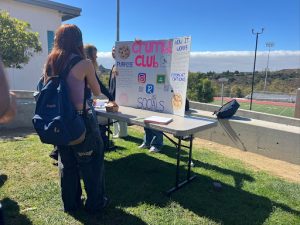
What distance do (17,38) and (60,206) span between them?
546 cm

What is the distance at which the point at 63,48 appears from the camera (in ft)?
8.64

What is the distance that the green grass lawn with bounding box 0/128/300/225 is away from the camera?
2998mm

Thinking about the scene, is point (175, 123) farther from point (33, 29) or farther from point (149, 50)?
point (33, 29)

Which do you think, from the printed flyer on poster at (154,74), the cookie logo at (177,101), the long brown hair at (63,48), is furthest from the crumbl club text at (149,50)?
the long brown hair at (63,48)

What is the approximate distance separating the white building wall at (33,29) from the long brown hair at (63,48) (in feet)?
32.5

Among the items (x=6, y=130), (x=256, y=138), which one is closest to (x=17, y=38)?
(x=6, y=130)

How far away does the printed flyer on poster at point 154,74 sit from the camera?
3695mm

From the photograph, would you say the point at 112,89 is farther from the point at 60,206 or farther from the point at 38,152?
the point at 60,206

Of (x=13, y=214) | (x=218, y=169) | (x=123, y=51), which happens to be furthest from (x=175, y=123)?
(x=13, y=214)

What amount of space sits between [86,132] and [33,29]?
10.7 meters

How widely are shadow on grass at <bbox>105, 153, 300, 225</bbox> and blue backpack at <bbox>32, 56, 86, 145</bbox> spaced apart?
1.03 meters

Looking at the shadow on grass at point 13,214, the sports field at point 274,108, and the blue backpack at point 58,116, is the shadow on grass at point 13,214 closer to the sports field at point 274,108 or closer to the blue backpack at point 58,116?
the blue backpack at point 58,116

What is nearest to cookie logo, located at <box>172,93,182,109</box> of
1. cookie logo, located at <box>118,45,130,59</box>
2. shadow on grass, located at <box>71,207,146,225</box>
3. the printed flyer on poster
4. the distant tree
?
the printed flyer on poster

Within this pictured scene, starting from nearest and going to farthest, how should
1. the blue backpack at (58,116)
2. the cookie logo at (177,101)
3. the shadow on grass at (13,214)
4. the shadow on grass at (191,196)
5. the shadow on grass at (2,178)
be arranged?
1. the blue backpack at (58,116)
2. the shadow on grass at (13,214)
3. the shadow on grass at (191,196)
4. the shadow on grass at (2,178)
5. the cookie logo at (177,101)
